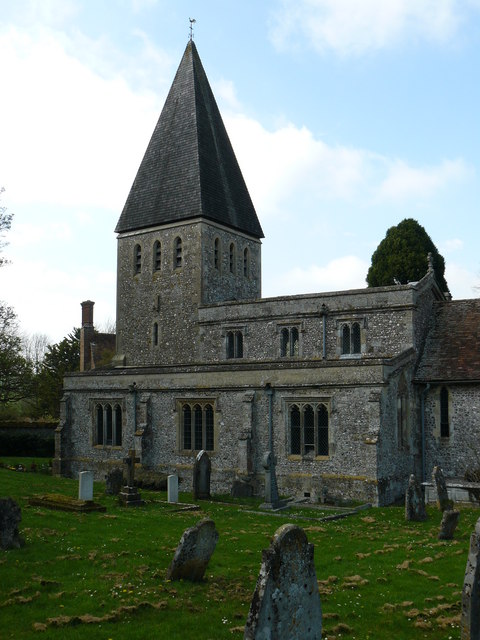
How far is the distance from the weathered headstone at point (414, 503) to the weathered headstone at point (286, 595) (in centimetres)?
1084

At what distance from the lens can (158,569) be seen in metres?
10.9

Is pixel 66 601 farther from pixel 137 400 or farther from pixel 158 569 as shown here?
pixel 137 400

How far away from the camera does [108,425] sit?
2789 centimetres

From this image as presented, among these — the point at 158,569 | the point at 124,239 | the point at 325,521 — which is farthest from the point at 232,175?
the point at 158,569

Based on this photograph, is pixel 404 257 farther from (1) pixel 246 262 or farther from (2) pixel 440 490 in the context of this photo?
(2) pixel 440 490

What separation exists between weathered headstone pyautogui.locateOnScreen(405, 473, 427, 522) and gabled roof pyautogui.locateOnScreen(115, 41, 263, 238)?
58.2 ft

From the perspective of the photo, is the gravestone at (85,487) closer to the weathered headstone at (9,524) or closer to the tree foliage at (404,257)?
the weathered headstone at (9,524)

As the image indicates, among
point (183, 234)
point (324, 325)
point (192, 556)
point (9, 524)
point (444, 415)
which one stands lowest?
point (192, 556)

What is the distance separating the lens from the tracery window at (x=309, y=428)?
72.1ft

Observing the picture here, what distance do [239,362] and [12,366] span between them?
17.8m

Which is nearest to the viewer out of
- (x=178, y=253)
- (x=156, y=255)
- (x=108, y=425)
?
(x=108, y=425)

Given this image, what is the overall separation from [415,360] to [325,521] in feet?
30.3

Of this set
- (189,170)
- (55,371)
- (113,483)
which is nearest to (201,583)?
(113,483)

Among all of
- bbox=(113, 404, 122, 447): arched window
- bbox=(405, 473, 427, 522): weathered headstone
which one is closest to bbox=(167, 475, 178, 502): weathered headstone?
bbox=(405, 473, 427, 522): weathered headstone
